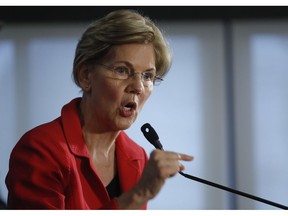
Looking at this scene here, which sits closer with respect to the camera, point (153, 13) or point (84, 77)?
point (84, 77)

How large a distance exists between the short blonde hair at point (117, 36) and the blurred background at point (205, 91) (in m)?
2.13

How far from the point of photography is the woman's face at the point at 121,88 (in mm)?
1060

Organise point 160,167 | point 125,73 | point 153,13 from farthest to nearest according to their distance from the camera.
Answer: point 153,13
point 125,73
point 160,167

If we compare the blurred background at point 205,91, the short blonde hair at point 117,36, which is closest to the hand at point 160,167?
the short blonde hair at point 117,36

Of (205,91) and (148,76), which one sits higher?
(148,76)

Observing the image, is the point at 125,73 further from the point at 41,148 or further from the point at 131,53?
the point at 41,148

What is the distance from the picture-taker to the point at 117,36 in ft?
3.49

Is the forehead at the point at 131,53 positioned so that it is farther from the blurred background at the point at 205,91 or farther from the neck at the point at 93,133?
the blurred background at the point at 205,91

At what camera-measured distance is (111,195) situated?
111 cm

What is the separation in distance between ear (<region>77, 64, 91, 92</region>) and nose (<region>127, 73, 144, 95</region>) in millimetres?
109

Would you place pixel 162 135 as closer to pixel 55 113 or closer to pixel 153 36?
pixel 55 113

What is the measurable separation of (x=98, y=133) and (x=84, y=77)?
125 millimetres

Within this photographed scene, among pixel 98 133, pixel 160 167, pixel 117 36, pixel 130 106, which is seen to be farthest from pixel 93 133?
pixel 160 167

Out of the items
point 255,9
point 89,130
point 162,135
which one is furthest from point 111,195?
point 255,9
